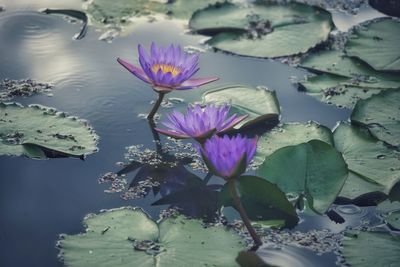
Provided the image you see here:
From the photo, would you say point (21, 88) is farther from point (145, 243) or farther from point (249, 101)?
Answer: point (145, 243)

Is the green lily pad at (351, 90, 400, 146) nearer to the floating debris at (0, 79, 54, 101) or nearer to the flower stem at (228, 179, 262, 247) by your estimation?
the flower stem at (228, 179, 262, 247)

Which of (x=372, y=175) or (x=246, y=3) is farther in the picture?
(x=246, y=3)

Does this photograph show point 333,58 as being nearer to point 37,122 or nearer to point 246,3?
point 246,3

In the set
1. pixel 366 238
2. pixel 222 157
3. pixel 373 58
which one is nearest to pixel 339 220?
pixel 366 238

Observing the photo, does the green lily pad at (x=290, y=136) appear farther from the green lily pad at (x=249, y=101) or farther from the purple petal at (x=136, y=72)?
the purple petal at (x=136, y=72)

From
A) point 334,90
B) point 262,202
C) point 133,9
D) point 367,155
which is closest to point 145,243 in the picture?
point 262,202

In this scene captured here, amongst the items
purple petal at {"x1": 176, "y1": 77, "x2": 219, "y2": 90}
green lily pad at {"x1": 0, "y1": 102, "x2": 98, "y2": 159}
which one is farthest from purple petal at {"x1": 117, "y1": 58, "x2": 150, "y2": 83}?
green lily pad at {"x1": 0, "y1": 102, "x2": 98, "y2": 159}
